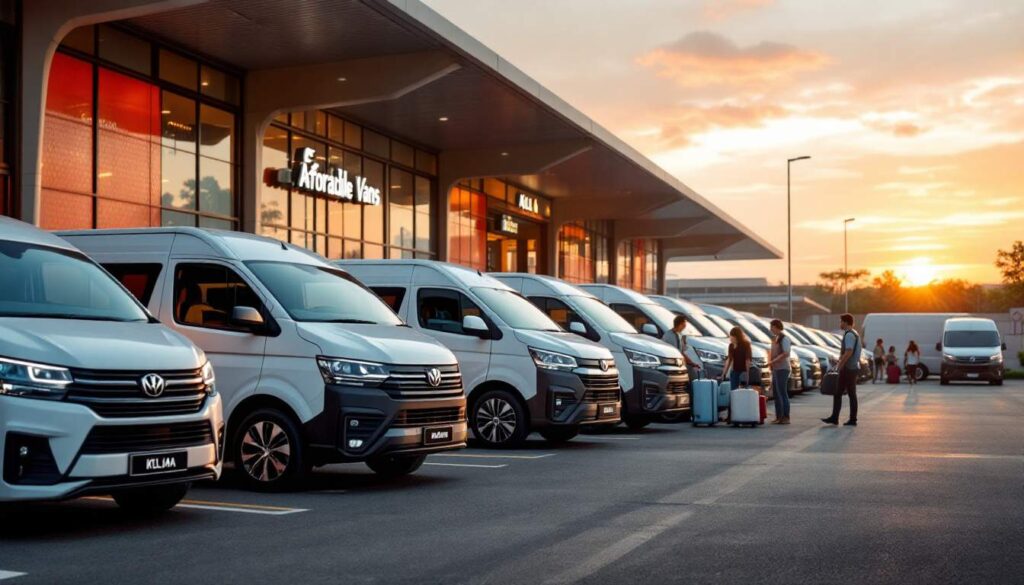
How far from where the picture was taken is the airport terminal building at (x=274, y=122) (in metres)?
20.2

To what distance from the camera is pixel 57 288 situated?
899 cm

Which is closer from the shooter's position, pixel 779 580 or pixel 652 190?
pixel 779 580

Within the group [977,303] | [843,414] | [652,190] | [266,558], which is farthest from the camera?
[977,303]

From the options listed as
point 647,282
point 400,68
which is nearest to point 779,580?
point 400,68

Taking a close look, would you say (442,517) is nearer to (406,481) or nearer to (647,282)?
(406,481)

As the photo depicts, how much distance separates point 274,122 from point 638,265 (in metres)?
37.3

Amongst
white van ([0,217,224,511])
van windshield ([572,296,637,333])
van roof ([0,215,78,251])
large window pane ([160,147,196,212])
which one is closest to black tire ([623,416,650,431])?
van windshield ([572,296,637,333])

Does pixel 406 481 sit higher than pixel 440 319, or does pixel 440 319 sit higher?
pixel 440 319

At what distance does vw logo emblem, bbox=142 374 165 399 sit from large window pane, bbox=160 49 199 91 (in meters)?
17.0

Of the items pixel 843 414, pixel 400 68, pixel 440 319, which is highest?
pixel 400 68

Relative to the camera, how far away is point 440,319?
48.1ft

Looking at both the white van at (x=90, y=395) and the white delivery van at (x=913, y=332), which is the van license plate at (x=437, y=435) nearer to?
the white van at (x=90, y=395)

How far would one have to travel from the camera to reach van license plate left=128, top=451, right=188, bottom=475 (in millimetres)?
7961

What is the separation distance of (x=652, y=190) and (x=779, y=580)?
40999mm
